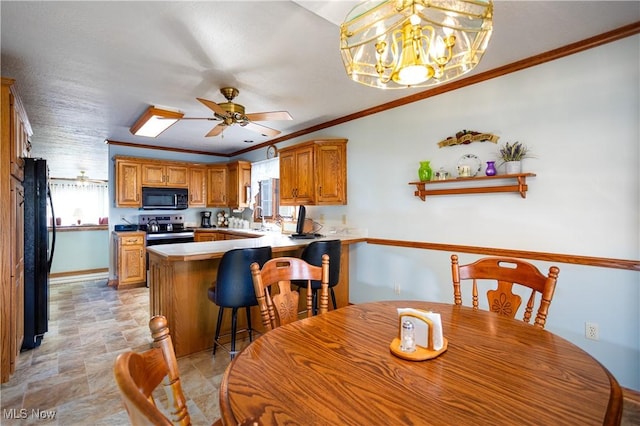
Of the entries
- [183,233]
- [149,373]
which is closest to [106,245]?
[183,233]

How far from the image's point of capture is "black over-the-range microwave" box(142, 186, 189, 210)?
5484mm

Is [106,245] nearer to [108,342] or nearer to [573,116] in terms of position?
[108,342]

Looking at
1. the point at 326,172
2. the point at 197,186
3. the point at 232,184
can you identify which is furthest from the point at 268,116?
the point at 197,186

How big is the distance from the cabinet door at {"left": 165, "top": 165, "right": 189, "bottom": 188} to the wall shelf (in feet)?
14.2

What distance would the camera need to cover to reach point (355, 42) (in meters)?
1.36

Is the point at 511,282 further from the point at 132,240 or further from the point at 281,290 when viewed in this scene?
the point at 132,240

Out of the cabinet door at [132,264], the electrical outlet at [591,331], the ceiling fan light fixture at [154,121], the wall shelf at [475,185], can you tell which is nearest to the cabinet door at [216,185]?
the cabinet door at [132,264]

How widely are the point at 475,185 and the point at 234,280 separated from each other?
227cm

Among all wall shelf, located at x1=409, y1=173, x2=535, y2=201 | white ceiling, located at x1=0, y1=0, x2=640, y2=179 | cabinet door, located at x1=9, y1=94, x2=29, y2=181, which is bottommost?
wall shelf, located at x1=409, y1=173, x2=535, y2=201

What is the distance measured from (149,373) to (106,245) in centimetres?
677

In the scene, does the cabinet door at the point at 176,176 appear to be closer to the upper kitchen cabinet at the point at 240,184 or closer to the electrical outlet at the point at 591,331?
the upper kitchen cabinet at the point at 240,184

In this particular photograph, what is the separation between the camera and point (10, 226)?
7.29 feet

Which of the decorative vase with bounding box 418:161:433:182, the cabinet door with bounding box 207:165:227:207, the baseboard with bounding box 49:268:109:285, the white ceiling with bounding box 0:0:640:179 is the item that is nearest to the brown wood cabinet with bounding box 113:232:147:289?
the baseboard with bounding box 49:268:109:285

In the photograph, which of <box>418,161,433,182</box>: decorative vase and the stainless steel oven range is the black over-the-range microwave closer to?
the stainless steel oven range
